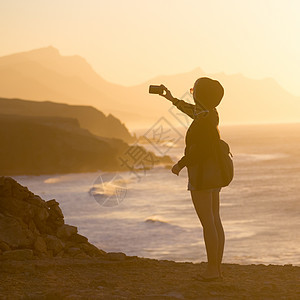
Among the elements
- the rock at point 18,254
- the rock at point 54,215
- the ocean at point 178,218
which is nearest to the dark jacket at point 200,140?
the rock at point 18,254

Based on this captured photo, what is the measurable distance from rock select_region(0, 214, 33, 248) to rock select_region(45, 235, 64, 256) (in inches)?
11.8

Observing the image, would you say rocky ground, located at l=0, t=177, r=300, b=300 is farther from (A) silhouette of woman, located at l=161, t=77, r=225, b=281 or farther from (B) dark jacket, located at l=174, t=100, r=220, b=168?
(B) dark jacket, located at l=174, t=100, r=220, b=168

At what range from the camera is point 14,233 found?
29.3ft

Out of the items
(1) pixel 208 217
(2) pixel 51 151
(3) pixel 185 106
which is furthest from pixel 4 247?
(2) pixel 51 151

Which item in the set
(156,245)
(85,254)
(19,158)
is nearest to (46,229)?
(85,254)

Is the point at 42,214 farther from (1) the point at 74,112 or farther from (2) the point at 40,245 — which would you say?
(1) the point at 74,112

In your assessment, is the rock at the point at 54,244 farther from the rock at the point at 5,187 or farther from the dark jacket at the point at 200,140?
the dark jacket at the point at 200,140

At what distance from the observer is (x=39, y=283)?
7.07 meters

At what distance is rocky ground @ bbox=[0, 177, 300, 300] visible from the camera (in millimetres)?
6559

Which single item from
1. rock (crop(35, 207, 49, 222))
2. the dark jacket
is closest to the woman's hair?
the dark jacket

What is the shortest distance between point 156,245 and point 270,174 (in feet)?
186

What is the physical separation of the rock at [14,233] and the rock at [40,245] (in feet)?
0.31

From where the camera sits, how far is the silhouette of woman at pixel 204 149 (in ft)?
21.9

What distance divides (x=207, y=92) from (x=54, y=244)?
3.87 metres
